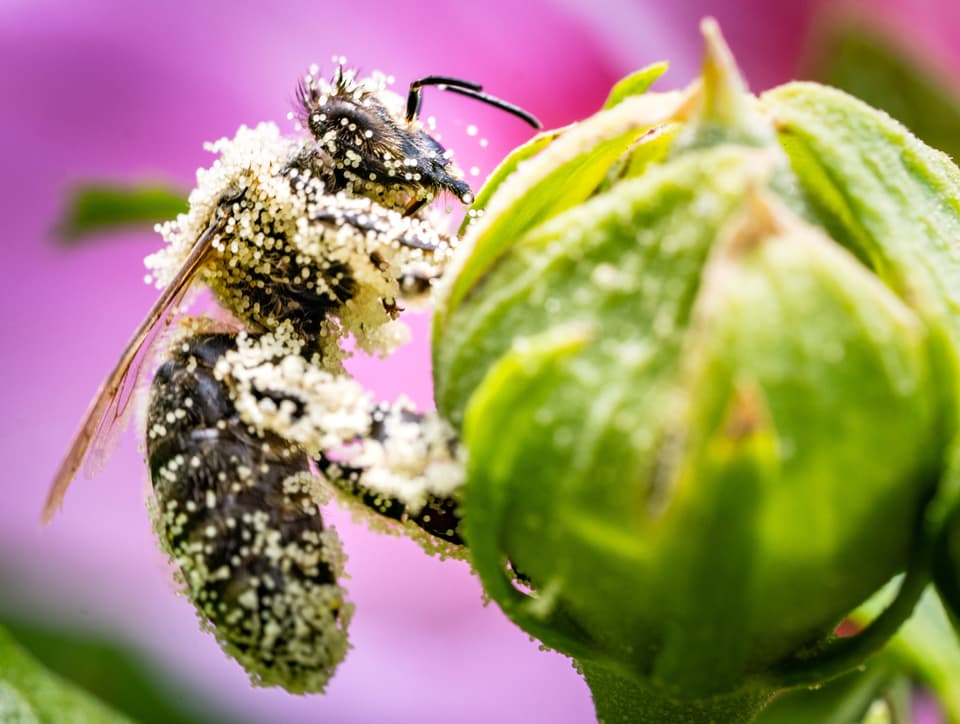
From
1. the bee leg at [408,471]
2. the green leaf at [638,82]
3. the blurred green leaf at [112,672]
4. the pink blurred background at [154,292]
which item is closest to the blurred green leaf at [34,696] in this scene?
the blurred green leaf at [112,672]

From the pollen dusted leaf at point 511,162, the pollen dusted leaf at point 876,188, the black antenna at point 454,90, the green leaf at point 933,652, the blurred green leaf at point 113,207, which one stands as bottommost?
the blurred green leaf at point 113,207

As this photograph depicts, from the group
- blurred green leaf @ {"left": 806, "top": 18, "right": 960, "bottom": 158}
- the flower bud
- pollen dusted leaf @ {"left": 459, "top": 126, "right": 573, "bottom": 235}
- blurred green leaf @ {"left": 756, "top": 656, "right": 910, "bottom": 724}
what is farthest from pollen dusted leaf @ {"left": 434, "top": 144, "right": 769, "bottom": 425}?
blurred green leaf @ {"left": 806, "top": 18, "right": 960, "bottom": 158}

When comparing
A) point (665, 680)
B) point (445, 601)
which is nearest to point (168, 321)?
point (665, 680)

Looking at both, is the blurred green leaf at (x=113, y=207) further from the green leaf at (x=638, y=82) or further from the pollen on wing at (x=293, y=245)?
the green leaf at (x=638, y=82)

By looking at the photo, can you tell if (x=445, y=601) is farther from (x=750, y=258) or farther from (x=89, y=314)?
(x=750, y=258)

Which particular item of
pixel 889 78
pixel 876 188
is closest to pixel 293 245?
pixel 876 188

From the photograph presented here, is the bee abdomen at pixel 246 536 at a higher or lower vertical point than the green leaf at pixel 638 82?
lower

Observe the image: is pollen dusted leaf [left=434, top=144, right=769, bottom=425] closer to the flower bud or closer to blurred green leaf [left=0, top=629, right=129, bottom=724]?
the flower bud
